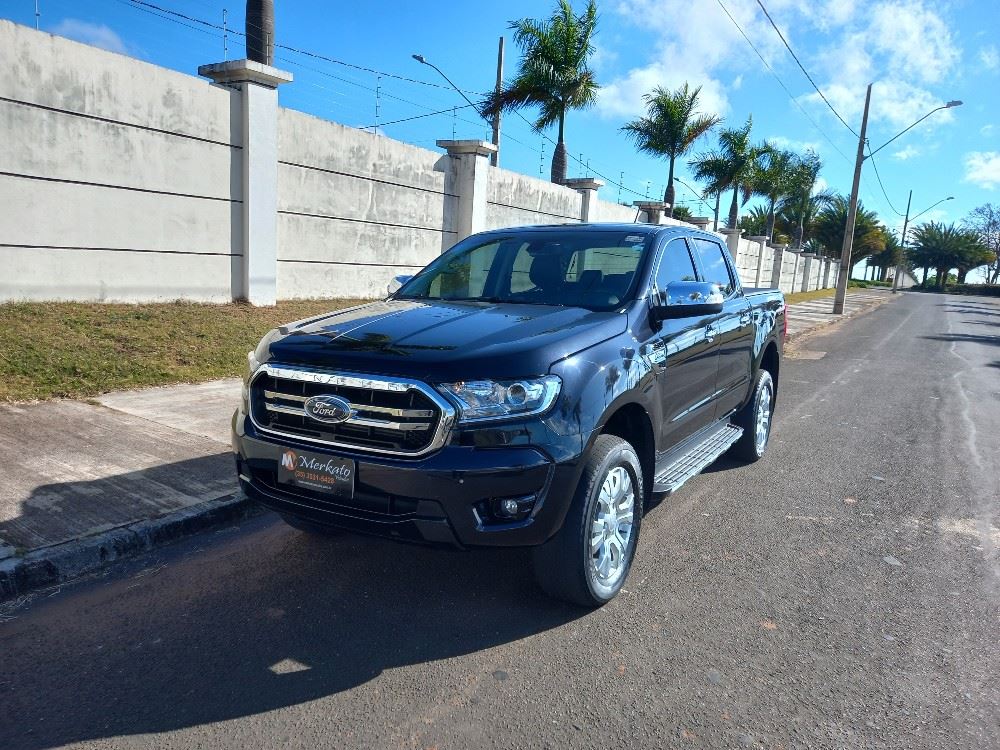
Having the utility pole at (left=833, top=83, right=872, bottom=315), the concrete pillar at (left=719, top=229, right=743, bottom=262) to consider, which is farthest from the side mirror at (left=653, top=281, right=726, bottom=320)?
the concrete pillar at (left=719, top=229, right=743, bottom=262)

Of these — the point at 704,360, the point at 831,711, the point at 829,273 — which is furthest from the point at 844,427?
the point at 829,273

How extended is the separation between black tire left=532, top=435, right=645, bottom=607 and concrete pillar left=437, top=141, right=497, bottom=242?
36.7 ft

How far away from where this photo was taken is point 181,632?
3172 mm

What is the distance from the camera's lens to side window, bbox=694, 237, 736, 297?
515 centimetres

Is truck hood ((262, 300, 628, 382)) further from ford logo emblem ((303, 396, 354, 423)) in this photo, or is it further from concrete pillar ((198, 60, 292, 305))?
concrete pillar ((198, 60, 292, 305))

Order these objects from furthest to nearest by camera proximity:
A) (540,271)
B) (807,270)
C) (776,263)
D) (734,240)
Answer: (807,270) < (776,263) < (734,240) < (540,271)

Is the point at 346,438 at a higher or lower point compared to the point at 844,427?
higher

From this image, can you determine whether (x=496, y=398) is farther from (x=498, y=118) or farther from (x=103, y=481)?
(x=498, y=118)

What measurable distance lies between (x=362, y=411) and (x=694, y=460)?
229cm

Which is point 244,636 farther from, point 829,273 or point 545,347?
point 829,273

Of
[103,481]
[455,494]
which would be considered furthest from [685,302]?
[103,481]

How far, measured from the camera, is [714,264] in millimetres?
5414

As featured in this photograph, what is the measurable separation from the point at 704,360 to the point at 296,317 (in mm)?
7099

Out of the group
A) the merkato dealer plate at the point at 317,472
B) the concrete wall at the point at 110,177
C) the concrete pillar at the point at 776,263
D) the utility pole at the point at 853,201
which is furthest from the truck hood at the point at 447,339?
the concrete pillar at the point at 776,263
